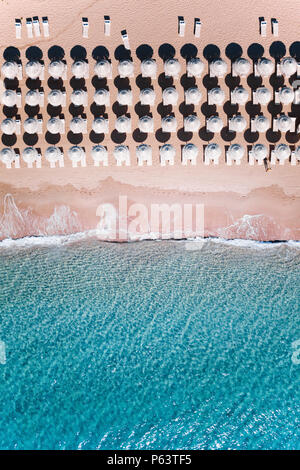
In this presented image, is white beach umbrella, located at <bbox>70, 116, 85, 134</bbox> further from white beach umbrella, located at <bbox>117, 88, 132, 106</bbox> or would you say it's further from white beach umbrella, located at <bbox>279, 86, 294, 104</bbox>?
white beach umbrella, located at <bbox>279, 86, 294, 104</bbox>

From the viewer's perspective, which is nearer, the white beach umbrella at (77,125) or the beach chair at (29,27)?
the white beach umbrella at (77,125)

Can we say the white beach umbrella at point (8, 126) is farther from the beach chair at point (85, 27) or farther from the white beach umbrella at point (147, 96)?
the white beach umbrella at point (147, 96)

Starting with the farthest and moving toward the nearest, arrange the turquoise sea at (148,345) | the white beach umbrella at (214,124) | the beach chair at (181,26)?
the beach chair at (181,26) → the white beach umbrella at (214,124) → the turquoise sea at (148,345)

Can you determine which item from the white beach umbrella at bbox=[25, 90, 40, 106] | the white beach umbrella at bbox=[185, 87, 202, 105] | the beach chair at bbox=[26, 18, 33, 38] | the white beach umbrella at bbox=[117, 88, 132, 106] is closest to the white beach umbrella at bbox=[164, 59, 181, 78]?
the white beach umbrella at bbox=[185, 87, 202, 105]

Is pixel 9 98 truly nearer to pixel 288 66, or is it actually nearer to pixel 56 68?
pixel 56 68

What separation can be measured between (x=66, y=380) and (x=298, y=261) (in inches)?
245

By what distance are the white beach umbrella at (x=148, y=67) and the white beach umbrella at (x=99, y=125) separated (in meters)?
1.50

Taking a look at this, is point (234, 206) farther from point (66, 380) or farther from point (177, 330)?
point (66, 380)

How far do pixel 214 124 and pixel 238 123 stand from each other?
1.89 feet

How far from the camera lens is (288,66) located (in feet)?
37.4

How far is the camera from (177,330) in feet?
36.7

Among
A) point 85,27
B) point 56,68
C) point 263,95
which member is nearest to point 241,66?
point 263,95

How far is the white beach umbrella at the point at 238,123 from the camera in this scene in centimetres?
1134

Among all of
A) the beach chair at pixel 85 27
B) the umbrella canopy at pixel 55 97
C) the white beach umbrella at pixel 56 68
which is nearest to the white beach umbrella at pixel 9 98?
the umbrella canopy at pixel 55 97
